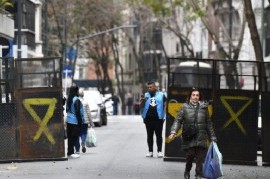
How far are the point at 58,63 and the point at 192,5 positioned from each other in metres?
23.7

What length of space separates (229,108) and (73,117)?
13.0ft

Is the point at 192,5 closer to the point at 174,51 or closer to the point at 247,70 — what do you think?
the point at 247,70

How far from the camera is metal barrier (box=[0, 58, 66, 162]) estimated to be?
21.0 meters

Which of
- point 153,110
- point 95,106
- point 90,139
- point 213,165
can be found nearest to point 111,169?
point 153,110

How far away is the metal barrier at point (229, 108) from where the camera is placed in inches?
830

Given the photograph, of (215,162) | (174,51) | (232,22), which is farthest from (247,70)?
(174,51)

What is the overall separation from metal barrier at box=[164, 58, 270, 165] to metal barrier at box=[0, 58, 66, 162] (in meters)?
2.43

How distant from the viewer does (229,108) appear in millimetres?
21219

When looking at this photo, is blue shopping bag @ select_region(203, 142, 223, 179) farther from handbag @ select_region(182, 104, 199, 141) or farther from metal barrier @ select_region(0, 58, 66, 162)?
metal barrier @ select_region(0, 58, 66, 162)

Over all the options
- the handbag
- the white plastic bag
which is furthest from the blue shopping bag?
the white plastic bag

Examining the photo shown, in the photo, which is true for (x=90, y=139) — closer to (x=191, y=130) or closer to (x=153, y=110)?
(x=153, y=110)

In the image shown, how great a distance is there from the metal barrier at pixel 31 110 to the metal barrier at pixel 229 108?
243 centimetres

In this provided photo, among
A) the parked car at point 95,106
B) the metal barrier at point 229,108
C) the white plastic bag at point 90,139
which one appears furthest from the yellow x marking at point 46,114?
the parked car at point 95,106

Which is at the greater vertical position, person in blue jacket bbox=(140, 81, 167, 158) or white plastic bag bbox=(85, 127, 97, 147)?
person in blue jacket bbox=(140, 81, 167, 158)
